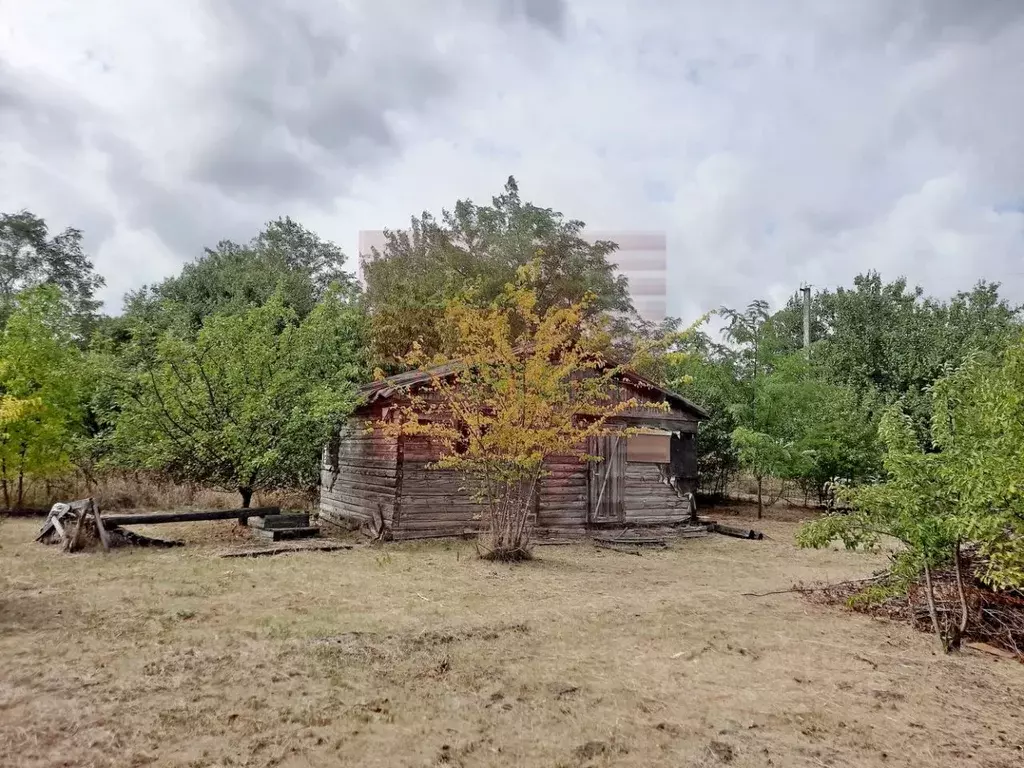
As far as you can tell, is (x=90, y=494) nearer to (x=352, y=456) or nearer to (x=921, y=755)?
(x=352, y=456)

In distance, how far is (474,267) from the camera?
2786 centimetres

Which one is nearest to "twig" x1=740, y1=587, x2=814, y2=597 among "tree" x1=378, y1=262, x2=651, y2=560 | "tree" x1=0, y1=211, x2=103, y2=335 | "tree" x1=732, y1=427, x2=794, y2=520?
"tree" x1=378, y1=262, x2=651, y2=560

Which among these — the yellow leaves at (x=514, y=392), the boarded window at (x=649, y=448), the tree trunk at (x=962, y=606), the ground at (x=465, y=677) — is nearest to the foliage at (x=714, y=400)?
the boarded window at (x=649, y=448)

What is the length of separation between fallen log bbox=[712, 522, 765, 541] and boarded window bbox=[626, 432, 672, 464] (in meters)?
2.22

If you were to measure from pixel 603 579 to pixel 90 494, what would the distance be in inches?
592

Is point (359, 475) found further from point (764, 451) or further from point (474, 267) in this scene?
point (474, 267)

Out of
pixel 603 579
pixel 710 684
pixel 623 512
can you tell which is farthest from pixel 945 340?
pixel 710 684

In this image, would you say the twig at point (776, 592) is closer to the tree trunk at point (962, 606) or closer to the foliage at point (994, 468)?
the tree trunk at point (962, 606)

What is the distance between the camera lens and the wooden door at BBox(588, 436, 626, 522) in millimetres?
15688

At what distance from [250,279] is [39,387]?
13.7m

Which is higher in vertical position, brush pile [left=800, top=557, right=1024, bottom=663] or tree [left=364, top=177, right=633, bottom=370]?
tree [left=364, top=177, right=633, bottom=370]

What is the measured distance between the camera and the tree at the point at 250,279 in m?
28.4

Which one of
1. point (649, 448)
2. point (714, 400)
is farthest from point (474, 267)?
point (649, 448)

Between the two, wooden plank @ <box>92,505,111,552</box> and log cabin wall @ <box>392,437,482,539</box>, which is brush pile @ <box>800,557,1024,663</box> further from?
wooden plank @ <box>92,505,111,552</box>
